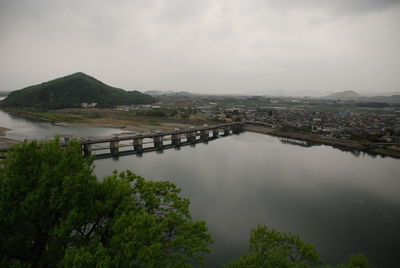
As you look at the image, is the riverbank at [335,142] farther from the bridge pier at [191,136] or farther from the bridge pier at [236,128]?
the bridge pier at [191,136]

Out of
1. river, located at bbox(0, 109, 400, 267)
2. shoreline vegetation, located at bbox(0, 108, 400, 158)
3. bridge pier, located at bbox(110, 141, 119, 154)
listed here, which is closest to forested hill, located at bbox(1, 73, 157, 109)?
shoreline vegetation, located at bbox(0, 108, 400, 158)

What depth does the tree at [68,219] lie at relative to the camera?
4922 mm

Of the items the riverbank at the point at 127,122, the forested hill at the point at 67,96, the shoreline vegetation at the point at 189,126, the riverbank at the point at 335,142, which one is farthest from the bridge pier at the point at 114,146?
the forested hill at the point at 67,96

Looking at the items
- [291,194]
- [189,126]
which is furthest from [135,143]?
[291,194]

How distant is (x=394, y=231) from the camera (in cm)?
1297

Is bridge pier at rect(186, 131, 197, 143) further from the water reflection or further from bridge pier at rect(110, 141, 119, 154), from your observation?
bridge pier at rect(110, 141, 119, 154)

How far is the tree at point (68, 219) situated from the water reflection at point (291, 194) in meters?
5.57

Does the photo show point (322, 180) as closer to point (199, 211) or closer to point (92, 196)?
point (199, 211)

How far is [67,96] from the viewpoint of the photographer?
8312 cm

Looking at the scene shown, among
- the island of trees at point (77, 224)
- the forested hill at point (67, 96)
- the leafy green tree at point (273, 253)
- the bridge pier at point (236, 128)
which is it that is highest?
the forested hill at point (67, 96)

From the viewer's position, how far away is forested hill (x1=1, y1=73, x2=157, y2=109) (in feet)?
248

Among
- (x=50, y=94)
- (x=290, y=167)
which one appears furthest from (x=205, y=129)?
(x=50, y=94)

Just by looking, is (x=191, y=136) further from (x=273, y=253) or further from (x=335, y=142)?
(x=273, y=253)

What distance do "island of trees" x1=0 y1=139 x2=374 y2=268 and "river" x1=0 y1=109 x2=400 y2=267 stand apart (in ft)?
15.1
